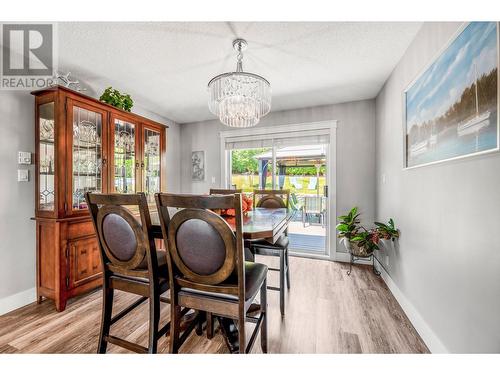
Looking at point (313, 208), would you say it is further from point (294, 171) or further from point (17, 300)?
point (17, 300)

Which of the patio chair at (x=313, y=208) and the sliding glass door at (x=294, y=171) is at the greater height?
the sliding glass door at (x=294, y=171)

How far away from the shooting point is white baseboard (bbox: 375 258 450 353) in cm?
151

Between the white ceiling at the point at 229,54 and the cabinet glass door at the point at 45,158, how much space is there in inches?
22.4

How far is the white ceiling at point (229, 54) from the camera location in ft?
5.85

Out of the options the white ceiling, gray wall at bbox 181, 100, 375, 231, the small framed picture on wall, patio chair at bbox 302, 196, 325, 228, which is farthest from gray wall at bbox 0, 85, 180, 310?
patio chair at bbox 302, 196, 325, 228

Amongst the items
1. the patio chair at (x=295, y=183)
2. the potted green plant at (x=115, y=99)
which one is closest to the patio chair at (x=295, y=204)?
the patio chair at (x=295, y=183)

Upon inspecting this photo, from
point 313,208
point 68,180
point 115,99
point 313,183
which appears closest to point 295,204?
point 313,208

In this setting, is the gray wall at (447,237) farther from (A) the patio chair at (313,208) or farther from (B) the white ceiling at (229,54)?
(A) the patio chair at (313,208)

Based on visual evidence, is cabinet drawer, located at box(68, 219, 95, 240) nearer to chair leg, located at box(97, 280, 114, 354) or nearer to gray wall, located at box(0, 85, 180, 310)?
gray wall, located at box(0, 85, 180, 310)

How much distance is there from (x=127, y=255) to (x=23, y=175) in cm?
178

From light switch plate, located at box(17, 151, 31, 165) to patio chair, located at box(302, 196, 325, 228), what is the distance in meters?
3.76

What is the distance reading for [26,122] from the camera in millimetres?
2238

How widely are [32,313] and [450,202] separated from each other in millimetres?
3487
